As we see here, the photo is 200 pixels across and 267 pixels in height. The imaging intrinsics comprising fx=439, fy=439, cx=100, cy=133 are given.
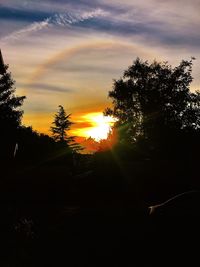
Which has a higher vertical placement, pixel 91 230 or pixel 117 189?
pixel 117 189

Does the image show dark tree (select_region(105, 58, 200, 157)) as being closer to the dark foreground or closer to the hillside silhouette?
the hillside silhouette

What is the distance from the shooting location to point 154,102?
255 ft

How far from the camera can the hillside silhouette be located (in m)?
12.9

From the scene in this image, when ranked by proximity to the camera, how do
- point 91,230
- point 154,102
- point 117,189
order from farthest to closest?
point 154,102
point 117,189
point 91,230

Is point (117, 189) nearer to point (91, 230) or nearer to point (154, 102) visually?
point (91, 230)

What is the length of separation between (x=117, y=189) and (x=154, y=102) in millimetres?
46689

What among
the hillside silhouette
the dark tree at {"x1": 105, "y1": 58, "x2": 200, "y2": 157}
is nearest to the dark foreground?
the hillside silhouette

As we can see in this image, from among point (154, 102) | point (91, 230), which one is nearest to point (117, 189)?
point (91, 230)

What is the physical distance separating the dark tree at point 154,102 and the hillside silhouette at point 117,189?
0.59ft

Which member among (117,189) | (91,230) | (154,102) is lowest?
(91,230)

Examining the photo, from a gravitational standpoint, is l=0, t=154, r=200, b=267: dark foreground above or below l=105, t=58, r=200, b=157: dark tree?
below

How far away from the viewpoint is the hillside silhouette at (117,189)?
1288 cm

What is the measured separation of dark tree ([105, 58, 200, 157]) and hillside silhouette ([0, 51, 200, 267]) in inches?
7.0

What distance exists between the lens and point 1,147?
86.0 feet
